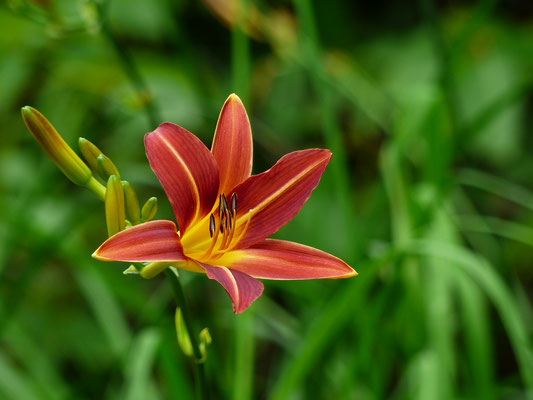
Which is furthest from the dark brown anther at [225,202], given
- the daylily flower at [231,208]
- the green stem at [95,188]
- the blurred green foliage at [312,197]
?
the blurred green foliage at [312,197]

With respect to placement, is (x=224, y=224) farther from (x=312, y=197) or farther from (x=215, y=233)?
(x=312, y=197)

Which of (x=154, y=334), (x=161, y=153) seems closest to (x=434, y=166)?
(x=154, y=334)

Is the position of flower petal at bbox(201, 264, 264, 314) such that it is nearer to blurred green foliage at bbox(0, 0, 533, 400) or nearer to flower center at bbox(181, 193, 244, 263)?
flower center at bbox(181, 193, 244, 263)

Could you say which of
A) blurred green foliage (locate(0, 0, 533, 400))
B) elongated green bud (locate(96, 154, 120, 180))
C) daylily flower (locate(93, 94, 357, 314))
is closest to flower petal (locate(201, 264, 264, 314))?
daylily flower (locate(93, 94, 357, 314))

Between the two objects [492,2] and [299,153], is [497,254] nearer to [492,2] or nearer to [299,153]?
[492,2]

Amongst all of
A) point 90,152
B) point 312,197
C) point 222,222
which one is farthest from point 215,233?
point 312,197

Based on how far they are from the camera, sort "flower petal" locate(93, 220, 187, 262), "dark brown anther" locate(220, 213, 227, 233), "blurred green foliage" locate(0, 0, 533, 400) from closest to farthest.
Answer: "flower petal" locate(93, 220, 187, 262) → "dark brown anther" locate(220, 213, 227, 233) → "blurred green foliage" locate(0, 0, 533, 400)

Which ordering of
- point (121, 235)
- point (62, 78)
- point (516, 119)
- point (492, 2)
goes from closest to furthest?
point (121, 235), point (492, 2), point (516, 119), point (62, 78)
